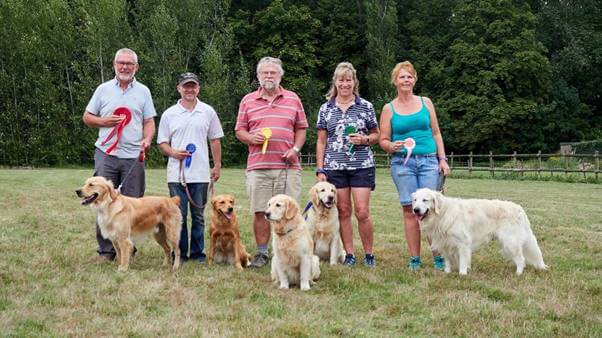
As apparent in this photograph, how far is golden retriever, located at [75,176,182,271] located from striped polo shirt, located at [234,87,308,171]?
1.03m

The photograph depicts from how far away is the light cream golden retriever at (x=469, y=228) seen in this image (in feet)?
18.7

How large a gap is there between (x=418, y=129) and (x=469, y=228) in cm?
114

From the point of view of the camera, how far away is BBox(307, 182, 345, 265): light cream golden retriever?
592 cm

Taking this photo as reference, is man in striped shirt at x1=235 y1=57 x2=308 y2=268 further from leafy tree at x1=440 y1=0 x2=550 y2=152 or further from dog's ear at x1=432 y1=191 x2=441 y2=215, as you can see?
leafy tree at x1=440 y1=0 x2=550 y2=152

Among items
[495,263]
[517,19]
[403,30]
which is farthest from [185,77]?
[403,30]

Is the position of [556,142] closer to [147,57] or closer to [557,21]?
A: [557,21]

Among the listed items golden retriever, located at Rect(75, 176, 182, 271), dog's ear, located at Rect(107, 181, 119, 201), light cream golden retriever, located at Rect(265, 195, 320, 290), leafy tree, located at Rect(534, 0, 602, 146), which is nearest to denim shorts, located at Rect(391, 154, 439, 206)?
light cream golden retriever, located at Rect(265, 195, 320, 290)

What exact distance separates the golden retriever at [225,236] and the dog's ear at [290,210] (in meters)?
0.97

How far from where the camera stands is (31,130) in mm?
32906

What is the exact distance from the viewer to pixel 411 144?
5.81 meters

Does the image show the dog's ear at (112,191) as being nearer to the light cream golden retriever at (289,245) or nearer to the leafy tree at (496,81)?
the light cream golden retriever at (289,245)

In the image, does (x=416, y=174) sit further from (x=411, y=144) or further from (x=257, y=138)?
(x=257, y=138)

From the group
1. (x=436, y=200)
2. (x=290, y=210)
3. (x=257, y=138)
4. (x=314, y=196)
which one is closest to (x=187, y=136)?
(x=257, y=138)

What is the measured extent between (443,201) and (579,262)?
71.1 inches
